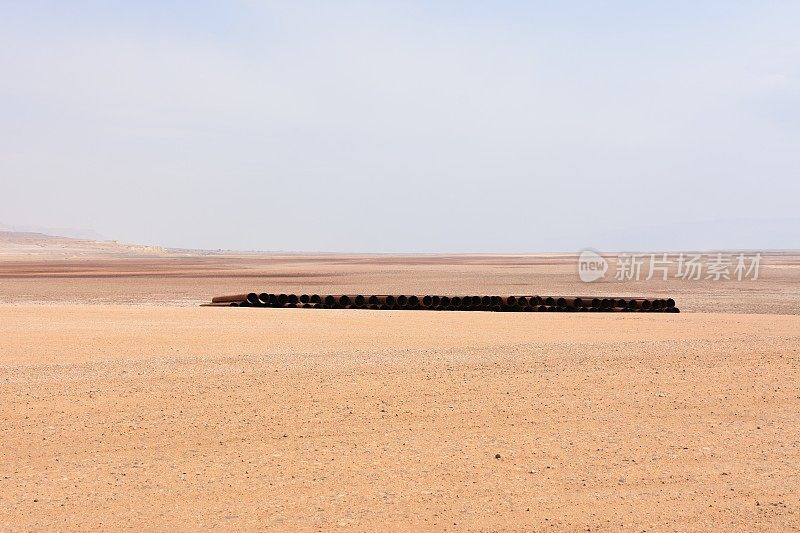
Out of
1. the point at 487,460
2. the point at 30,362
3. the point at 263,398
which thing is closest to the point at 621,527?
the point at 487,460

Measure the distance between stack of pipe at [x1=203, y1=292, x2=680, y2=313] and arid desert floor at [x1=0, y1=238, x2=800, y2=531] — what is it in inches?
280

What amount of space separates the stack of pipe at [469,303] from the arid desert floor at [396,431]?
23.4 ft

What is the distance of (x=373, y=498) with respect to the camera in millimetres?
5730

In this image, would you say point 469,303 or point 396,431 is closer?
point 396,431

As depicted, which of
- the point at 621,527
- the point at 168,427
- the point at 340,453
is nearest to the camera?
the point at 621,527

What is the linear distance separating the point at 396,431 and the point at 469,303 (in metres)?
14.6

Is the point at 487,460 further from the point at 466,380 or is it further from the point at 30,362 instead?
the point at 30,362

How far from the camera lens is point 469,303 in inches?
861

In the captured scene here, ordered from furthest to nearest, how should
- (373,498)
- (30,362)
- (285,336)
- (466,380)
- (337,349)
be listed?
(285,336), (337,349), (30,362), (466,380), (373,498)

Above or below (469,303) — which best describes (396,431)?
below

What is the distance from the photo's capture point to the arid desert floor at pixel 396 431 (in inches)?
217

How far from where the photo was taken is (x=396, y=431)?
24.5 ft

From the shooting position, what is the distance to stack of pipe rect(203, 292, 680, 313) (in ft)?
70.5

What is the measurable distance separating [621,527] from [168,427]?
4.39 meters
